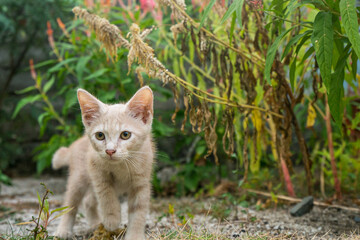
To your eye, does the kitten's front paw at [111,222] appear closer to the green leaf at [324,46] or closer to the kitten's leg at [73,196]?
the kitten's leg at [73,196]

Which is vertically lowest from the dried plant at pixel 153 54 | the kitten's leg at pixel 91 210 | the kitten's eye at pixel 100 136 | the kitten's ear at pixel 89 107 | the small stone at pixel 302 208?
the kitten's leg at pixel 91 210

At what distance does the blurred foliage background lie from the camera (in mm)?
2293

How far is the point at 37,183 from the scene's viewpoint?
17.0ft

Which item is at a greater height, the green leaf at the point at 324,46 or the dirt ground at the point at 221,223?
the green leaf at the point at 324,46

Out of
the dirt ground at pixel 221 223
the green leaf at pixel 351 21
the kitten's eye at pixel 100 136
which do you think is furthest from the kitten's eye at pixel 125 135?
the green leaf at pixel 351 21

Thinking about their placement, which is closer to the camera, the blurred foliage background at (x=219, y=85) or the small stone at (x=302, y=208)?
the blurred foliage background at (x=219, y=85)

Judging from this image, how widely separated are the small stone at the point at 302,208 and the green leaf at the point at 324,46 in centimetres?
136

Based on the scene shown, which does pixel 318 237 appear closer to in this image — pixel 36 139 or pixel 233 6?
pixel 233 6

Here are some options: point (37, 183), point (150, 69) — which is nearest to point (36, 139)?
point (37, 183)

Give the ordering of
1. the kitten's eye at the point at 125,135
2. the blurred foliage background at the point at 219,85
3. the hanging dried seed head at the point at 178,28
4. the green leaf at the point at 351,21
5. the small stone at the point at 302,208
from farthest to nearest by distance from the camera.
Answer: the small stone at the point at 302,208, the hanging dried seed head at the point at 178,28, the blurred foliage background at the point at 219,85, the kitten's eye at the point at 125,135, the green leaf at the point at 351,21

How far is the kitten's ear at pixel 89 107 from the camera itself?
2207mm

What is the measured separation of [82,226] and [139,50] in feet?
5.21

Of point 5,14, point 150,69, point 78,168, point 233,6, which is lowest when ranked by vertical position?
point 78,168

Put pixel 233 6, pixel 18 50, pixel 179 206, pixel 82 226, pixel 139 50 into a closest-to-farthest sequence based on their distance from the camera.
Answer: pixel 233 6
pixel 139 50
pixel 82 226
pixel 179 206
pixel 18 50
